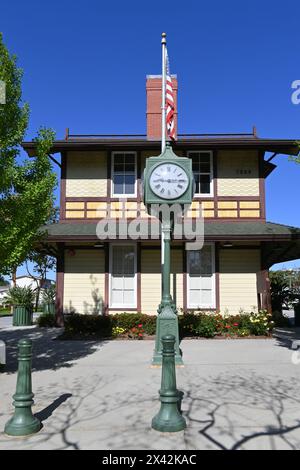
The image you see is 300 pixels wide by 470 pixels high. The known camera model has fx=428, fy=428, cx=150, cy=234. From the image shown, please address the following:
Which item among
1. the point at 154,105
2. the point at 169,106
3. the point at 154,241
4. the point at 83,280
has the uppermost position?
the point at 154,105

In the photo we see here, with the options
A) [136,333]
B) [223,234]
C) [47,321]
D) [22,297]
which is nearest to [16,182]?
[136,333]

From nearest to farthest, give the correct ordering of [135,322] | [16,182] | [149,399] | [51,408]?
[51,408] → [149,399] → [16,182] → [135,322]

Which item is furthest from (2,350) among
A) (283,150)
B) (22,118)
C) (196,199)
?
(283,150)

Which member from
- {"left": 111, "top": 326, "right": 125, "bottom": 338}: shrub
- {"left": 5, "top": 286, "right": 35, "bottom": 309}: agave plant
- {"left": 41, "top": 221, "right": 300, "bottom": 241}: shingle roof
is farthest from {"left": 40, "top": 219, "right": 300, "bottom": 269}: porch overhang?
{"left": 5, "top": 286, "right": 35, "bottom": 309}: agave plant

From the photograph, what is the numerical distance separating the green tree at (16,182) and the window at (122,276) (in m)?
7.38

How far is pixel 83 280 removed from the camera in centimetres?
1509

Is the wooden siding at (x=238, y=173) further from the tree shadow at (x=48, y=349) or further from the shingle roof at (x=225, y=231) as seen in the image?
the tree shadow at (x=48, y=349)

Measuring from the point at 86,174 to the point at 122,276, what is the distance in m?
4.06

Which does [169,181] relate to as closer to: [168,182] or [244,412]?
[168,182]

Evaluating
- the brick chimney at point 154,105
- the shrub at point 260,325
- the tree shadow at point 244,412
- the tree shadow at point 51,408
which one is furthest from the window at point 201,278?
the tree shadow at point 51,408

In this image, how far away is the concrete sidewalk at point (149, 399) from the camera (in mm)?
4551

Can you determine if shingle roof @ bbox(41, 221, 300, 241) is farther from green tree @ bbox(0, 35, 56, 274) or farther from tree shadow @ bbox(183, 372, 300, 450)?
tree shadow @ bbox(183, 372, 300, 450)

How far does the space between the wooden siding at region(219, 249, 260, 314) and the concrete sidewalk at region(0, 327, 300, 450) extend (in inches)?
154

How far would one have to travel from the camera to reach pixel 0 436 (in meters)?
4.68
